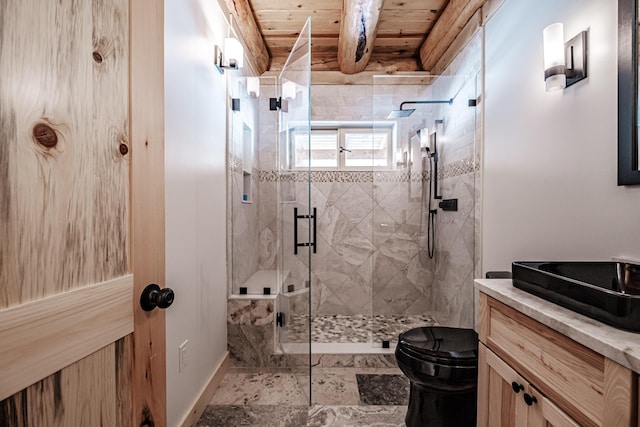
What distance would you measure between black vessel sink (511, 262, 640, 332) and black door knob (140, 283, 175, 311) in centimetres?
104

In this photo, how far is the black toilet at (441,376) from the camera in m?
1.32

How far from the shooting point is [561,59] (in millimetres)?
1284

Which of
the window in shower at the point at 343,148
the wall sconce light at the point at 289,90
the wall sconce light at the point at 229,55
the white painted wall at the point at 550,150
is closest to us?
the white painted wall at the point at 550,150

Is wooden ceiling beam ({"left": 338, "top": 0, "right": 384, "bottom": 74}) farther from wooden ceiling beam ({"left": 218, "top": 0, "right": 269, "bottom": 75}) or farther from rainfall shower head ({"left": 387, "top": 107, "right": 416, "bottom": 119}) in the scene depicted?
wooden ceiling beam ({"left": 218, "top": 0, "right": 269, "bottom": 75})

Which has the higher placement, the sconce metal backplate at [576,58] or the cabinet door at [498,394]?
the sconce metal backplate at [576,58]

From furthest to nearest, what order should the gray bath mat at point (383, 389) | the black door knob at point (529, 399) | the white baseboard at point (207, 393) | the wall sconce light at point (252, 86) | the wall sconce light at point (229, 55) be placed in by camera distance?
1. the wall sconce light at point (252, 86)
2. the wall sconce light at point (229, 55)
3. the gray bath mat at point (383, 389)
4. the white baseboard at point (207, 393)
5. the black door knob at point (529, 399)

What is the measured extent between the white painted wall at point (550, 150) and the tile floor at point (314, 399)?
1.09m

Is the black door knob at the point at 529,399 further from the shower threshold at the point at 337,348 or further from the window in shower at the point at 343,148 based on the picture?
the window in shower at the point at 343,148

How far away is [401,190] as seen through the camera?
2.97 metres

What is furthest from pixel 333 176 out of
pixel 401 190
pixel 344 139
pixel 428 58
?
pixel 428 58

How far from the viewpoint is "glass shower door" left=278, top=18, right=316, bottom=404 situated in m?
2.12

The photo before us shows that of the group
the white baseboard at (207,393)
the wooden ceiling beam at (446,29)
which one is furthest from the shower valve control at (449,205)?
the white baseboard at (207,393)

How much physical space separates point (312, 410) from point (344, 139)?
259 centimetres

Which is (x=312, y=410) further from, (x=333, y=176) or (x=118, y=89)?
(x=333, y=176)
